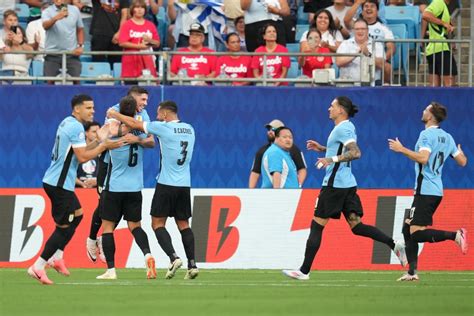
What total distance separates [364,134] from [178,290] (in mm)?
9010

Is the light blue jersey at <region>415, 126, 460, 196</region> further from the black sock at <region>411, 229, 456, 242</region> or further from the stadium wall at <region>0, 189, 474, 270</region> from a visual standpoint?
the stadium wall at <region>0, 189, 474, 270</region>

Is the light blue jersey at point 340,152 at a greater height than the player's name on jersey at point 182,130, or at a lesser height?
lesser

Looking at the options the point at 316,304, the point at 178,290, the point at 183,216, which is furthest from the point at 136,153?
the point at 316,304

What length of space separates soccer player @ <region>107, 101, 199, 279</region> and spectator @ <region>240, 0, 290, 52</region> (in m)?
6.67

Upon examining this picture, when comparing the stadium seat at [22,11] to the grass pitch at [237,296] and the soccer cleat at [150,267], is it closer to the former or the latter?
the grass pitch at [237,296]

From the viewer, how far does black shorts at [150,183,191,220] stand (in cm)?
1639

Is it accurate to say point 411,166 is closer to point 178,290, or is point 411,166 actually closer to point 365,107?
point 365,107

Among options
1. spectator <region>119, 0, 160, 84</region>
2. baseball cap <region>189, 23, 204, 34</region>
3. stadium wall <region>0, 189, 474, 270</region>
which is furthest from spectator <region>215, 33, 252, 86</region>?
stadium wall <region>0, 189, 474, 270</region>

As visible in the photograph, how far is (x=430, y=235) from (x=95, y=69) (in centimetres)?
830

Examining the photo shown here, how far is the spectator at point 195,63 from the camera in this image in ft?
72.9

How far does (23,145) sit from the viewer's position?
22375mm

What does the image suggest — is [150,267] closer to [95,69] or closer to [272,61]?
[272,61]

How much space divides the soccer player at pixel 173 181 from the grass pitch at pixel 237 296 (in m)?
0.44

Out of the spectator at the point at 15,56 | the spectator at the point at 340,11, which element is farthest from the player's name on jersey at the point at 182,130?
the spectator at the point at 340,11
